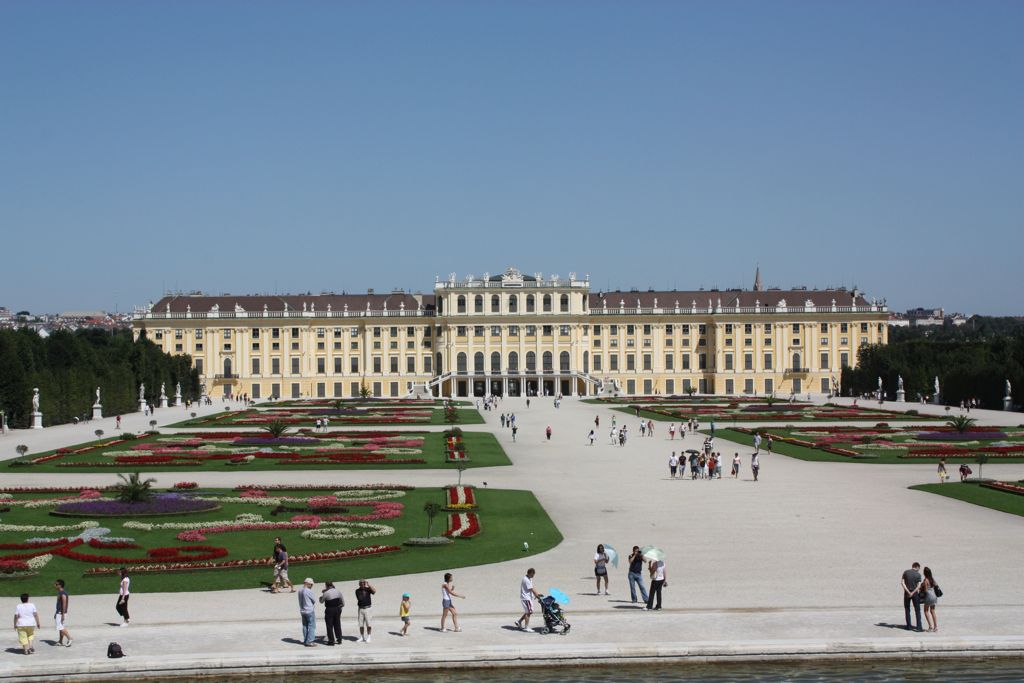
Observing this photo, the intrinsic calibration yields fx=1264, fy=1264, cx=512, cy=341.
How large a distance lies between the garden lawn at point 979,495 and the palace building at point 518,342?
3206 inches

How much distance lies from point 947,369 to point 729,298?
33084 millimetres

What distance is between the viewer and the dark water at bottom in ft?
54.1

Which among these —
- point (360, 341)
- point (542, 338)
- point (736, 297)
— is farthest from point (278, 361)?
point (736, 297)

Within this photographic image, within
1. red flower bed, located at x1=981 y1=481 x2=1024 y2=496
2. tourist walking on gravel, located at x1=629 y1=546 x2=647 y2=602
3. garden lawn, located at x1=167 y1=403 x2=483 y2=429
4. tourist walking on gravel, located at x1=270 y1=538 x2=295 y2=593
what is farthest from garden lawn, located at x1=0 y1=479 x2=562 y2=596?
garden lawn, located at x1=167 y1=403 x2=483 y2=429

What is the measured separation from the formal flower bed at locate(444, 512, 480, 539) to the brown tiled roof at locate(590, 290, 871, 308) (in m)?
92.1

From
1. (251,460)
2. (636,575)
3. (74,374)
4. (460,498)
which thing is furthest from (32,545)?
(74,374)

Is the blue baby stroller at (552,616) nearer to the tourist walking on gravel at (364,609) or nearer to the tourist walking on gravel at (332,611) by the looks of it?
the tourist walking on gravel at (364,609)

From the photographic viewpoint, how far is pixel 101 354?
8762 centimetres

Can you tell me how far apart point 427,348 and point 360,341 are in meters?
6.35

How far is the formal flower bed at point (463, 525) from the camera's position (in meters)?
26.9

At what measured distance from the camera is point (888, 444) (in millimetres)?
51406

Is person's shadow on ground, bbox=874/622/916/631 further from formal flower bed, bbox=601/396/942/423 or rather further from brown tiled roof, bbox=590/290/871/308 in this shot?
brown tiled roof, bbox=590/290/871/308

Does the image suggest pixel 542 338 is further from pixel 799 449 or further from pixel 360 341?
pixel 799 449

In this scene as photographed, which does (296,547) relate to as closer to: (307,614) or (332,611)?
(332,611)
